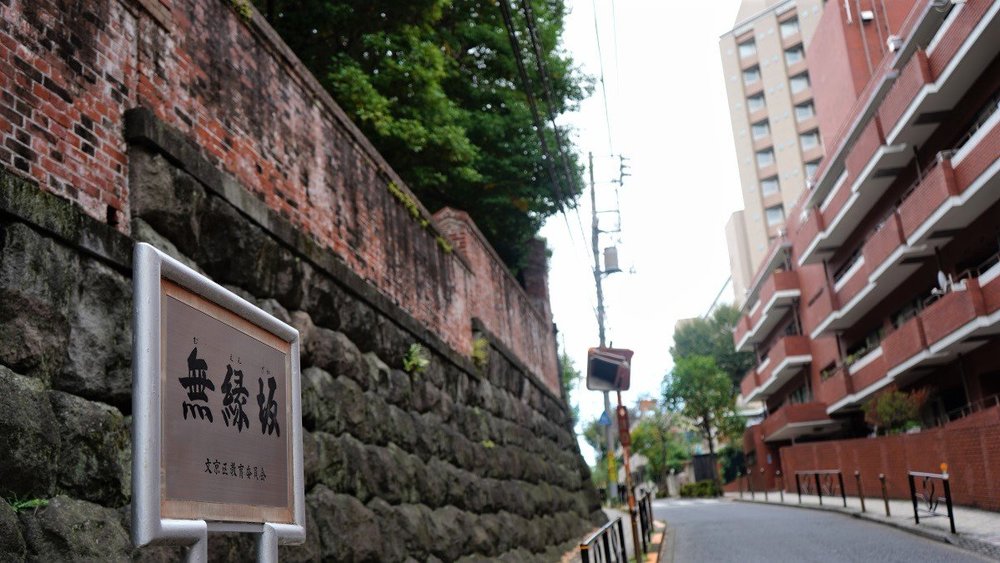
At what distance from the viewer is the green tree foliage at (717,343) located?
183 feet

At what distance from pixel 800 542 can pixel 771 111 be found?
51075 mm

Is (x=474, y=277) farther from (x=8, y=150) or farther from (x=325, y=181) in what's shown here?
(x=8, y=150)

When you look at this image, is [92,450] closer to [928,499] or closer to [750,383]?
[928,499]

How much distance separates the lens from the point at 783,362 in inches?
1495

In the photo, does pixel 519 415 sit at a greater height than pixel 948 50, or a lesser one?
lesser

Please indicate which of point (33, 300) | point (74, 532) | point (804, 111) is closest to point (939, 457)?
point (74, 532)

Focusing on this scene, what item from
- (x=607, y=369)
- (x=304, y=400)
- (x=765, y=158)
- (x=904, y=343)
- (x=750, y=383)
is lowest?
(x=304, y=400)

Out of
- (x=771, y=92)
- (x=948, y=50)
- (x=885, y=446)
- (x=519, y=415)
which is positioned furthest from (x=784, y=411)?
(x=771, y=92)

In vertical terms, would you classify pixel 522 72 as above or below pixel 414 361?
above

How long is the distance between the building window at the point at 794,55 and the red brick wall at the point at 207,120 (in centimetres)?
5457

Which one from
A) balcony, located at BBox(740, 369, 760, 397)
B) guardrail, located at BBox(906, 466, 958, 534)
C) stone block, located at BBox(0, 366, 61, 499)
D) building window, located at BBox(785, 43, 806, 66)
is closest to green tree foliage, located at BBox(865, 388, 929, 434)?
guardrail, located at BBox(906, 466, 958, 534)

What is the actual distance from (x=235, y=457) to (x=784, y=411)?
36.9 meters

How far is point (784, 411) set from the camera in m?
37.4

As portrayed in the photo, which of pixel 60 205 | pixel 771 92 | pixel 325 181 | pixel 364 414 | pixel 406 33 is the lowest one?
pixel 364 414
